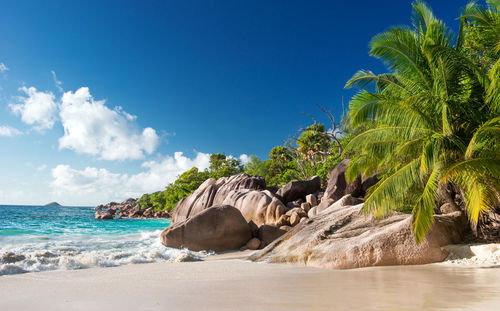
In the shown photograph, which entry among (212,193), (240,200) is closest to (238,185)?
(212,193)

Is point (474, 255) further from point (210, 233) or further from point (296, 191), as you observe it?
point (296, 191)

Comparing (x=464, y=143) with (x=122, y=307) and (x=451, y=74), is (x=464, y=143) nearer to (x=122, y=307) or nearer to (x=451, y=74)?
(x=451, y=74)

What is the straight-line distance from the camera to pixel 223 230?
1148cm

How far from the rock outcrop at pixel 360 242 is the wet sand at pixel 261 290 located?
0.39m

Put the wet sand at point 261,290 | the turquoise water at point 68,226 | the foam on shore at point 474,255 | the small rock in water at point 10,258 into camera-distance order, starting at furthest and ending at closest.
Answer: the turquoise water at point 68,226
the small rock in water at point 10,258
the foam on shore at point 474,255
the wet sand at point 261,290

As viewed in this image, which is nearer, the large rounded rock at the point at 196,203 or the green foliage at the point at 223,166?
the large rounded rock at the point at 196,203

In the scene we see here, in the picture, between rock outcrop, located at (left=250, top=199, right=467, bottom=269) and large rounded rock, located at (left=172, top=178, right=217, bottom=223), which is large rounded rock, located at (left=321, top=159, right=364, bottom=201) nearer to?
rock outcrop, located at (left=250, top=199, right=467, bottom=269)

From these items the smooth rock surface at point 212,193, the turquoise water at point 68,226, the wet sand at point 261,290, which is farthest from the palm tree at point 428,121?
the turquoise water at point 68,226

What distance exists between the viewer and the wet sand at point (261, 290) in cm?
334

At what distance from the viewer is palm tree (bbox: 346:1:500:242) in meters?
6.04

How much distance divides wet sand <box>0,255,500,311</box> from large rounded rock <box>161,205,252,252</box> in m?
5.19

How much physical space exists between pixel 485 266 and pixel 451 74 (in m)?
4.28

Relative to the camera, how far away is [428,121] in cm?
727

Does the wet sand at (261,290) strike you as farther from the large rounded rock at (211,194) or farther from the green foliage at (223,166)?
the green foliage at (223,166)
